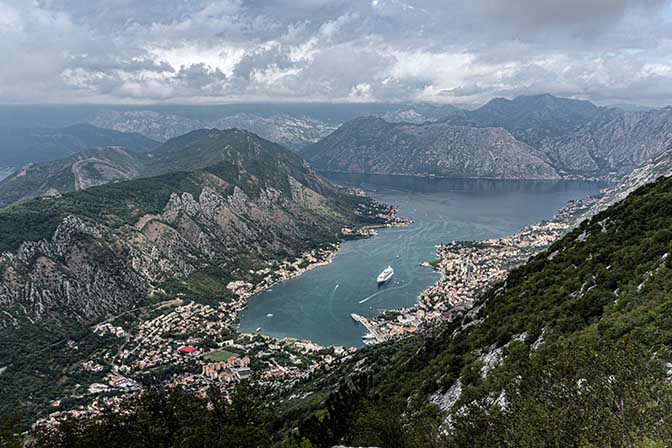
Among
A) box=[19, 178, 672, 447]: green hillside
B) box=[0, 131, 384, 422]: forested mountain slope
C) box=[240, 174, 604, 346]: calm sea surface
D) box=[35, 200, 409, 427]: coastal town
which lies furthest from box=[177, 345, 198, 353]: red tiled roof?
box=[19, 178, 672, 447]: green hillside

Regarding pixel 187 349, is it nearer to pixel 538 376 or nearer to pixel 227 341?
pixel 227 341

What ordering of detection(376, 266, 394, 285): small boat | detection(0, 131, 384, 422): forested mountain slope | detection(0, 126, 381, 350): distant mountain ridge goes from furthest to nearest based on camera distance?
detection(376, 266, 394, 285): small boat, detection(0, 126, 381, 350): distant mountain ridge, detection(0, 131, 384, 422): forested mountain slope

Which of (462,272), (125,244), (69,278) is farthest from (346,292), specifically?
(69,278)

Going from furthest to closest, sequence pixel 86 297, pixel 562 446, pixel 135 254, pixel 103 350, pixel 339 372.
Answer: pixel 135 254, pixel 86 297, pixel 103 350, pixel 339 372, pixel 562 446

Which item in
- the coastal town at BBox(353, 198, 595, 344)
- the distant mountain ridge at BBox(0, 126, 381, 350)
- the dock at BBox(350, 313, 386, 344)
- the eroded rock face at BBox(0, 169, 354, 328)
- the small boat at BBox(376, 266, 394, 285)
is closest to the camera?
the dock at BBox(350, 313, 386, 344)

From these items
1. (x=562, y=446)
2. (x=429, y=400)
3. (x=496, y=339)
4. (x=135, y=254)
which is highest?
(x=562, y=446)

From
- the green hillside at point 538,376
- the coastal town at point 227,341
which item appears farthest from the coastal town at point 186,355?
the green hillside at point 538,376

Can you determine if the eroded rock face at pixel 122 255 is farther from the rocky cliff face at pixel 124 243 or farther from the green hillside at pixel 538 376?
the green hillside at pixel 538 376

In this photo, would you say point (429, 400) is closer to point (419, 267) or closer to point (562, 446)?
point (562, 446)

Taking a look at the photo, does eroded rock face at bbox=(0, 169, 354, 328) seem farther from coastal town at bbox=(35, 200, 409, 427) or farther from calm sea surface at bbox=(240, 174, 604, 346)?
calm sea surface at bbox=(240, 174, 604, 346)

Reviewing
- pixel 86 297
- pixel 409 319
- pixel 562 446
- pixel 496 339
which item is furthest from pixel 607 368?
pixel 86 297
